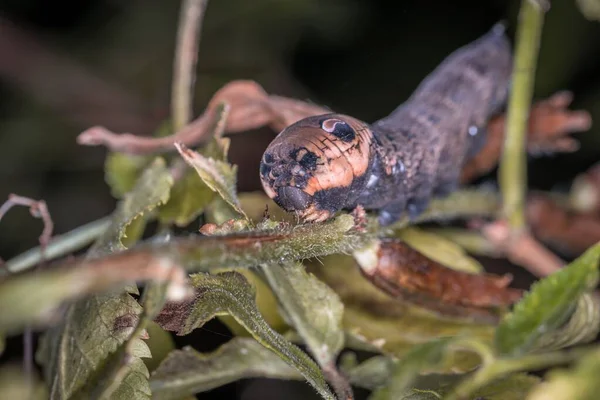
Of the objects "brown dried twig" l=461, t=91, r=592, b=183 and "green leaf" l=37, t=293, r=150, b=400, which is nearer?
"green leaf" l=37, t=293, r=150, b=400

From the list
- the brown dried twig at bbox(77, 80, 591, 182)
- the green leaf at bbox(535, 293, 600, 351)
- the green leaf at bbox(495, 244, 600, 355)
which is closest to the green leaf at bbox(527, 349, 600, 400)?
the green leaf at bbox(495, 244, 600, 355)

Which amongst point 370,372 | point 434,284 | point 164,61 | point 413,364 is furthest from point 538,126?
point 164,61

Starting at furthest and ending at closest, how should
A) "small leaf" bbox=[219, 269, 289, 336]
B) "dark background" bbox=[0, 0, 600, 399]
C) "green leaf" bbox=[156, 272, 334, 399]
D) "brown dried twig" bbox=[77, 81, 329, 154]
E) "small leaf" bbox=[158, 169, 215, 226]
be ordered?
"dark background" bbox=[0, 0, 600, 399], "brown dried twig" bbox=[77, 81, 329, 154], "small leaf" bbox=[158, 169, 215, 226], "small leaf" bbox=[219, 269, 289, 336], "green leaf" bbox=[156, 272, 334, 399]

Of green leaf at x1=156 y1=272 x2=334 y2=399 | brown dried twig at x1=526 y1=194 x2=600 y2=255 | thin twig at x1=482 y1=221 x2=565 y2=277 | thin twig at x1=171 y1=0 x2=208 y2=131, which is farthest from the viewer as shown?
brown dried twig at x1=526 y1=194 x2=600 y2=255

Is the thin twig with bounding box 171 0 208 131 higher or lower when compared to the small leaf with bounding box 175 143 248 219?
higher

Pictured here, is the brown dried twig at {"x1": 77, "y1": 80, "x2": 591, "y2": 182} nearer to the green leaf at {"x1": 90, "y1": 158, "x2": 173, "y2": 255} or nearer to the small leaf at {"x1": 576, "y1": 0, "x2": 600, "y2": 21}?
the green leaf at {"x1": 90, "y1": 158, "x2": 173, "y2": 255}

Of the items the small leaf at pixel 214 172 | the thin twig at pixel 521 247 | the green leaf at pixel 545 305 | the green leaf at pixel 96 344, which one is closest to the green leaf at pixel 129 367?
the green leaf at pixel 96 344

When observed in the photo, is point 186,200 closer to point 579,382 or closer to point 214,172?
point 214,172

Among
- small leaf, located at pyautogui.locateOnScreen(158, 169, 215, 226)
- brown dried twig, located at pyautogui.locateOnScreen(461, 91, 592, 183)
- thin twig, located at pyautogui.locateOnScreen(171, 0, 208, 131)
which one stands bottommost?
small leaf, located at pyautogui.locateOnScreen(158, 169, 215, 226)
